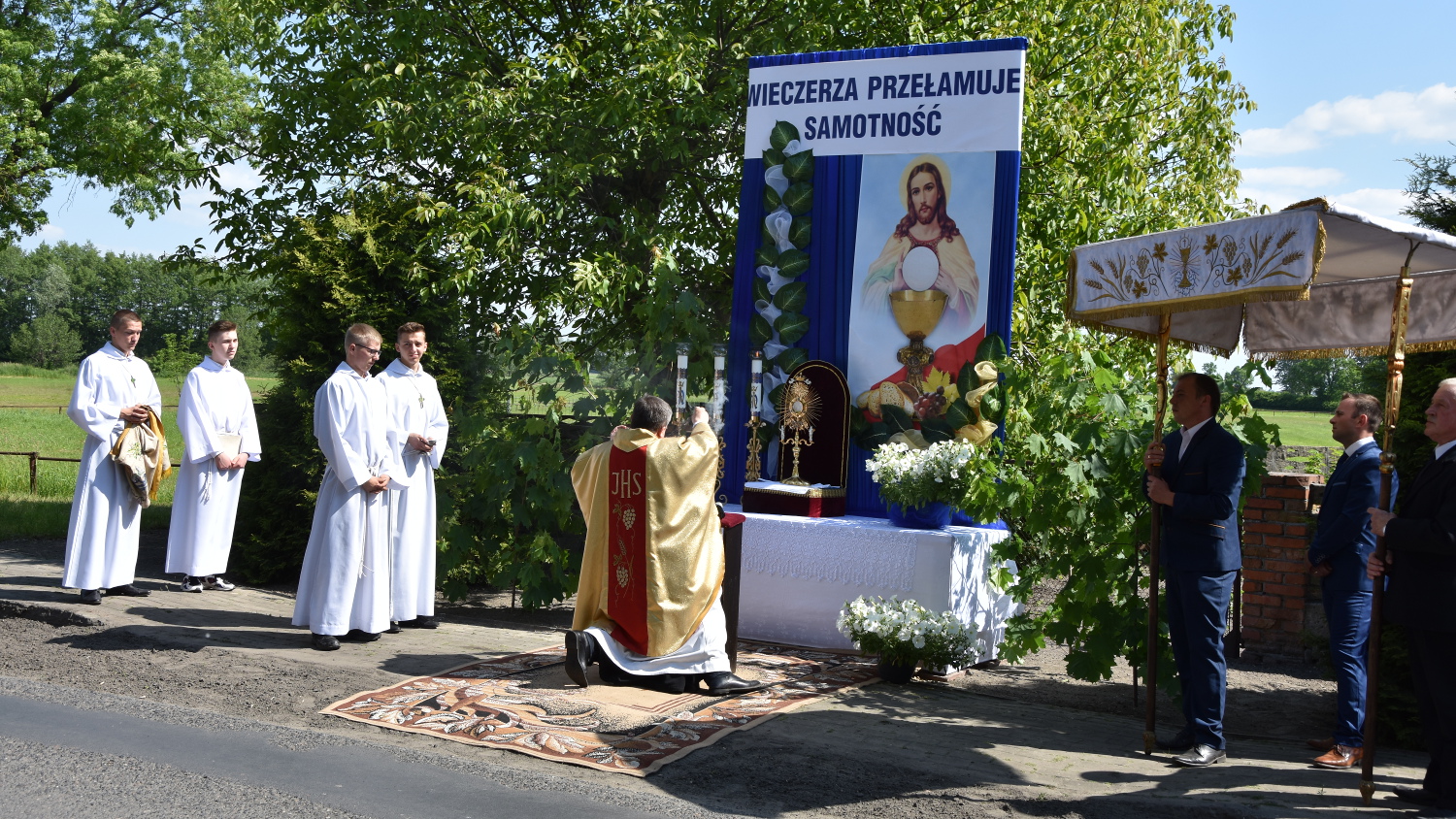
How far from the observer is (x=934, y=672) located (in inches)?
286

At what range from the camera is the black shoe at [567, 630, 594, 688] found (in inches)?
241

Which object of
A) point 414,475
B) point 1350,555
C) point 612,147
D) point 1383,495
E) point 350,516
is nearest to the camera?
point 1383,495

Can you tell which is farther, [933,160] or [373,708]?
[933,160]

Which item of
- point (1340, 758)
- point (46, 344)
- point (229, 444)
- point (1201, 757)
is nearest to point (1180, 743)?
point (1201, 757)

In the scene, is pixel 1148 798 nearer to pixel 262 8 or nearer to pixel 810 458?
pixel 810 458

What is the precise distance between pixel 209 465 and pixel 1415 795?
822 centimetres

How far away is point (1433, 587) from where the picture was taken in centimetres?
472

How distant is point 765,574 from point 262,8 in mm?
8411

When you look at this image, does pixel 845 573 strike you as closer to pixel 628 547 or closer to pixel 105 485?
pixel 628 547

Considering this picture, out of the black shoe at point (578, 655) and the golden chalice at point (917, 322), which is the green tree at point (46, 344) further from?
the black shoe at point (578, 655)

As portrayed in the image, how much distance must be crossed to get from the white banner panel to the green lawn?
29.6 meters

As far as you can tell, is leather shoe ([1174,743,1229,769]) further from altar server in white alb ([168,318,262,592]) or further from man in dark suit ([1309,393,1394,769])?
altar server in white alb ([168,318,262,592])

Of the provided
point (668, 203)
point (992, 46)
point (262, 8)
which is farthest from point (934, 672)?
point (262, 8)

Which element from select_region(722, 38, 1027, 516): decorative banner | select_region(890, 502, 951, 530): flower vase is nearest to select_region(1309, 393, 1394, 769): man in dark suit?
select_region(890, 502, 951, 530): flower vase
